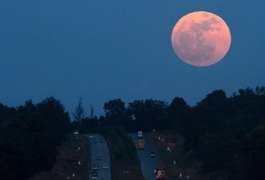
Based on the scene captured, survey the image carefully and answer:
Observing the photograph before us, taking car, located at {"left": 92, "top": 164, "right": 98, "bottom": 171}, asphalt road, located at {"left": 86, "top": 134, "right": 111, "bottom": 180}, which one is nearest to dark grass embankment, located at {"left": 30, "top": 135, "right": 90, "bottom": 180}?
car, located at {"left": 92, "top": 164, "right": 98, "bottom": 171}

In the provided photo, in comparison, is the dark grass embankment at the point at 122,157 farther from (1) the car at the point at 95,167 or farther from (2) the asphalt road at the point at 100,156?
(1) the car at the point at 95,167

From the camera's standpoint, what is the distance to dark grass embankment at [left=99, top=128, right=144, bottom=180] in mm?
74619

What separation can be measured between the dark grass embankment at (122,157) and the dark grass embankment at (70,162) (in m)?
3.06

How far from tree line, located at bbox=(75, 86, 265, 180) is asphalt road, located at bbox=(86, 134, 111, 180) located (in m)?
8.98

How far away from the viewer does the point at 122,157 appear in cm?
10044

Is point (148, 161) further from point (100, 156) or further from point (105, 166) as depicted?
point (100, 156)

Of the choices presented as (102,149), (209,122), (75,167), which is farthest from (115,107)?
(75,167)

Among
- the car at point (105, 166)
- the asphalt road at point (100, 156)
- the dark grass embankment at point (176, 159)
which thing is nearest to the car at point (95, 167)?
the asphalt road at point (100, 156)

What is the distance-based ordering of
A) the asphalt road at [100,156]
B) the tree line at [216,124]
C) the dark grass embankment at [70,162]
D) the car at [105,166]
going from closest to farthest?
the tree line at [216,124] → the dark grass embankment at [70,162] → the asphalt road at [100,156] → the car at [105,166]

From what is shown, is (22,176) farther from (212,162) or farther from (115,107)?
(115,107)

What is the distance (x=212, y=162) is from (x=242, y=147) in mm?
17768

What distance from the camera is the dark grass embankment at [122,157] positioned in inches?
2938

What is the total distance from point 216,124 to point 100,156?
15.7 meters

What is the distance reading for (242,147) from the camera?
56781 millimetres
